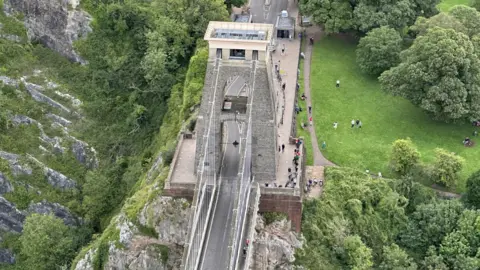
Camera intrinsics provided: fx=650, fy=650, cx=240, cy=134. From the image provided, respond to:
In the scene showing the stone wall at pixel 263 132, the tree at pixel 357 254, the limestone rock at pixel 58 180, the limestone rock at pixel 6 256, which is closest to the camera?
the stone wall at pixel 263 132

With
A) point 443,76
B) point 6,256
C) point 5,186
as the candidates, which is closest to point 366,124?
point 443,76

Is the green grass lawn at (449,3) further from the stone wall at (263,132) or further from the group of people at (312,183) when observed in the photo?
the stone wall at (263,132)

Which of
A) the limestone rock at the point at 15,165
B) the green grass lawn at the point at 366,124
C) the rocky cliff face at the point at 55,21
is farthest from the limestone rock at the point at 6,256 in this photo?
the green grass lawn at the point at 366,124

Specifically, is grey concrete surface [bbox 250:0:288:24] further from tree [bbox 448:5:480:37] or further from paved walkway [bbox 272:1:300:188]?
tree [bbox 448:5:480:37]

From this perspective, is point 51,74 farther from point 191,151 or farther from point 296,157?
point 296,157

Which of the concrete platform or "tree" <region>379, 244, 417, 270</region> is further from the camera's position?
"tree" <region>379, 244, 417, 270</region>

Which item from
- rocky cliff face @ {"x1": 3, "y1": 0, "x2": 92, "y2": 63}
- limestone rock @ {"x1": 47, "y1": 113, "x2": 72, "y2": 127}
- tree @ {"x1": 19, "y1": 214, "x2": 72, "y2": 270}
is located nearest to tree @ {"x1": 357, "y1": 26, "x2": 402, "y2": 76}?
rocky cliff face @ {"x1": 3, "y1": 0, "x2": 92, "y2": 63}
